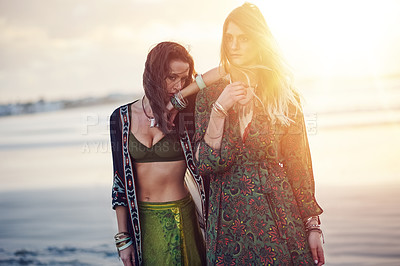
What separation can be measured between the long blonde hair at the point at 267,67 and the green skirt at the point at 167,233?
0.83 m

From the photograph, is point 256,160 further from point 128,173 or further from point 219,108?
point 128,173

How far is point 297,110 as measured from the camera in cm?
241

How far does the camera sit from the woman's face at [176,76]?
2.76 metres

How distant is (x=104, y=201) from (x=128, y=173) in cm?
392

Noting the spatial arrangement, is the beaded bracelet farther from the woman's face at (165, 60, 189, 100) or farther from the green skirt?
the green skirt

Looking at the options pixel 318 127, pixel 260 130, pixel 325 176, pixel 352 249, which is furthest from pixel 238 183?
pixel 318 127

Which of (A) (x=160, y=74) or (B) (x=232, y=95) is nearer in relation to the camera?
(B) (x=232, y=95)

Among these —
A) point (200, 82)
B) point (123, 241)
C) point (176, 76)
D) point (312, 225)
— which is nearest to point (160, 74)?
point (176, 76)

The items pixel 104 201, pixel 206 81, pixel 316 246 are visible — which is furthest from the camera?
pixel 104 201

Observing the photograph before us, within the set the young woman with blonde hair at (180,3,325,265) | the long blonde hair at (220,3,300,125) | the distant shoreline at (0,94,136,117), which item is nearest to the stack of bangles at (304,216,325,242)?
the young woman with blonde hair at (180,3,325,265)

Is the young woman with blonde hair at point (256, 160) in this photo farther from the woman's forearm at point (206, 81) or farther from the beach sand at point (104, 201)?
the beach sand at point (104, 201)

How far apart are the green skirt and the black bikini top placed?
0.84 feet

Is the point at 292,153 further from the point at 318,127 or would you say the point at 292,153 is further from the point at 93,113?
the point at 93,113

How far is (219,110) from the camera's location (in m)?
2.28
